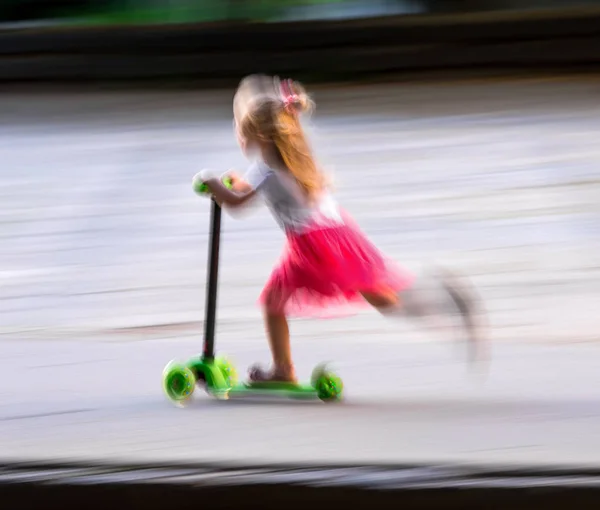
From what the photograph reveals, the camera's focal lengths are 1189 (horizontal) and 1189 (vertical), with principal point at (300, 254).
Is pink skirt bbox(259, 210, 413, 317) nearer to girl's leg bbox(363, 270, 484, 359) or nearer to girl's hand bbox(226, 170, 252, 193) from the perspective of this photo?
girl's leg bbox(363, 270, 484, 359)

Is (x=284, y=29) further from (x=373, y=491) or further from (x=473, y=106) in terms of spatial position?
(x=373, y=491)

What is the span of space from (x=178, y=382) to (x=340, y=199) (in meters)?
3.82

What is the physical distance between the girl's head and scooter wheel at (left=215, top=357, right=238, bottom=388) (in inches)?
25.8

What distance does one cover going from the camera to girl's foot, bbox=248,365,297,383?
3.75m

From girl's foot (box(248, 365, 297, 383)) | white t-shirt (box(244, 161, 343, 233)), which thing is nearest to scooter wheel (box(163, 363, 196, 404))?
girl's foot (box(248, 365, 297, 383))

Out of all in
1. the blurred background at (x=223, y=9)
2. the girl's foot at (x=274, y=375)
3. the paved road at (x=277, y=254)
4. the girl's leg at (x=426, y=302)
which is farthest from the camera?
the blurred background at (x=223, y=9)

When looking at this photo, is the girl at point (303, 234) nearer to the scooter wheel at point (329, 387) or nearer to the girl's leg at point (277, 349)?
the girl's leg at point (277, 349)

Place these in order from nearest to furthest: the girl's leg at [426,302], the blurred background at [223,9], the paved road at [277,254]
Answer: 1. the paved road at [277,254]
2. the girl's leg at [426,302]
3. the blurred background at [223,9]

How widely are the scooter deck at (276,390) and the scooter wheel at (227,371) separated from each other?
0.02 m

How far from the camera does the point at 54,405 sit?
3.86 meters

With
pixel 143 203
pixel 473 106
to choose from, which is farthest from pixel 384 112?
pixel 143 203

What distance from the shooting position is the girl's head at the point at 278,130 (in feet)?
11.5

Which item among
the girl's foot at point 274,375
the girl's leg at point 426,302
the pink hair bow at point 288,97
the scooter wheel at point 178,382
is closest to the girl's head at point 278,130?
the pink hair bow at point 288,97

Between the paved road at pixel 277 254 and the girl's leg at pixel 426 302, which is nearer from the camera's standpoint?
the paved road at pixel 277 254
